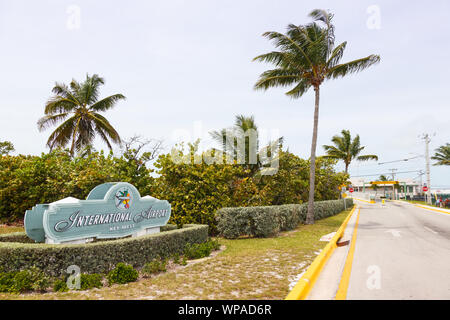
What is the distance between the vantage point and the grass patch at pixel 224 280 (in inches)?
185

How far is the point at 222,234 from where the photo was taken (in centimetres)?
1152

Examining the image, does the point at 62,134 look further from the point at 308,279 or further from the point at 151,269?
the point at 308,279

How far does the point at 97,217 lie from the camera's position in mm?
6734

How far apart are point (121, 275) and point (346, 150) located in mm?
39282

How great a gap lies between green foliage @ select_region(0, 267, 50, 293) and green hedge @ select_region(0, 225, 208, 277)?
0.12 m

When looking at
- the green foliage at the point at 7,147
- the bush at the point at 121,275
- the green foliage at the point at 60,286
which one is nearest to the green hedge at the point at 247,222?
the bush at the point at 121,275

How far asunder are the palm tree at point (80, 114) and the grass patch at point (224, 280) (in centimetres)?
1647

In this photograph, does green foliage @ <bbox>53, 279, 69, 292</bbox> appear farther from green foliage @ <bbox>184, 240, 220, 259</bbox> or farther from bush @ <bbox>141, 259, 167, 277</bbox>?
green foliage @ <bbox>184, 240, 220, 259</bbox>

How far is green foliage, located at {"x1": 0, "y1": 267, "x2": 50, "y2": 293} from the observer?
489 cm

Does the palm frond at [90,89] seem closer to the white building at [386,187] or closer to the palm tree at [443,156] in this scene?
the palm tree at [443,156]

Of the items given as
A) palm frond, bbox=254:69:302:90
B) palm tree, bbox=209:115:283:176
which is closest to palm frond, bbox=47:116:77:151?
palm tree, bbox=209:115:283:176
